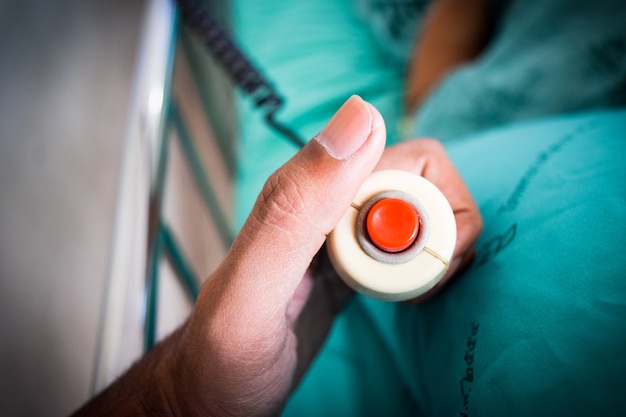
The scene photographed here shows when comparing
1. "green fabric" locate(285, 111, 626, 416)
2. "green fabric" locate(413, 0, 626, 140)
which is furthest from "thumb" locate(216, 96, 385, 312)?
"green fabric" locate(413, 0, 626, 140)

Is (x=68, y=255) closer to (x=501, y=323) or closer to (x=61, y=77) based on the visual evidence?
(x=61, y=77)

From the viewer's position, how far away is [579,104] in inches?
23.2

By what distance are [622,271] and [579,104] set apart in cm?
38

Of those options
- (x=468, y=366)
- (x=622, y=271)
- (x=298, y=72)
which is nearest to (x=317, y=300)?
(x=468, y=366)

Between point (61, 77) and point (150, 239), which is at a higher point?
point (61, 77)

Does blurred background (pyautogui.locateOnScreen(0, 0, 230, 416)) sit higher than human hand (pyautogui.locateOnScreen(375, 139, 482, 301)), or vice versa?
blurred background (pyautogui.locateOnScreen(0, 0, 230, 416))

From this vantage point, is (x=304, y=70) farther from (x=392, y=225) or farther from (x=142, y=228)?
(x=392, y=225)

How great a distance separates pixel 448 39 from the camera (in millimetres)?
854

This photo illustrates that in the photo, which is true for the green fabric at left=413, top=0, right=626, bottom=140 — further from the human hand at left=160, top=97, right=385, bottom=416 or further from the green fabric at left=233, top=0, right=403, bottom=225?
the human hand at left=160, top=97, right=385, bottom=416

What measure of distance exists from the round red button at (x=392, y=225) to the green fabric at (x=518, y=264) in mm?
119

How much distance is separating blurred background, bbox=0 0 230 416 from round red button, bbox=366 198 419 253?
1.24 ft

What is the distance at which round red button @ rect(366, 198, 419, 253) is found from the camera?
1.00 feet

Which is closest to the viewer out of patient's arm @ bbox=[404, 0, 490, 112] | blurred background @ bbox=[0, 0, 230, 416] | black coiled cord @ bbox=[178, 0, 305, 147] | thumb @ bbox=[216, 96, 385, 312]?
thumb @ bbox=[216, 96, 385, 312]

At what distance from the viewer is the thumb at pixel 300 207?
0.93 ft
